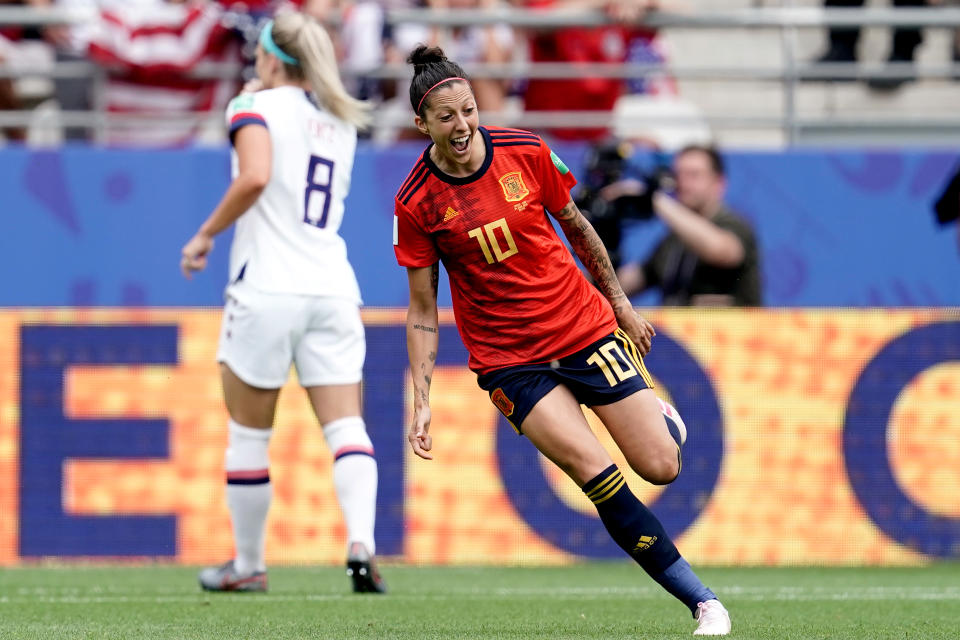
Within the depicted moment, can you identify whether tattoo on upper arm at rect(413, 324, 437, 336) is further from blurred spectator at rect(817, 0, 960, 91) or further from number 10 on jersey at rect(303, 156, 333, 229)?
blurred spectator at rect(817, 0, 960, 91)

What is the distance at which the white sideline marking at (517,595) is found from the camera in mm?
6199

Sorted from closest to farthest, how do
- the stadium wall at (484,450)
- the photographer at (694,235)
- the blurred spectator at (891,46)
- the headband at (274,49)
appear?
the headband at (274,49) → the stadium wall at (484,450) → the photographer at (694,235) → the blurred spectator at (891,46)

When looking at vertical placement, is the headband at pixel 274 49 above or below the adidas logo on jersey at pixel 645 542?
above

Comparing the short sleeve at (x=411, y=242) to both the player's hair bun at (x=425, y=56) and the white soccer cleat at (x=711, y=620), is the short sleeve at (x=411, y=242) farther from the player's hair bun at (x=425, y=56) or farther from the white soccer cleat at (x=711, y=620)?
the white soccer cleat at (x=711, y=620)

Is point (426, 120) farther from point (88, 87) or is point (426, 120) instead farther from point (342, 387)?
point (88, 87)

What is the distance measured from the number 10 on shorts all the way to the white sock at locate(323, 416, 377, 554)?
4.98 feet

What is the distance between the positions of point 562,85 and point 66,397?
3.65 m

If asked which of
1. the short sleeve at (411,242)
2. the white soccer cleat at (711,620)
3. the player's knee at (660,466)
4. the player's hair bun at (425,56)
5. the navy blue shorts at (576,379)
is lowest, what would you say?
the white soccer cleat at (711,620)

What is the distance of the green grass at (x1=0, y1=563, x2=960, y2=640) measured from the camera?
5.05 metres

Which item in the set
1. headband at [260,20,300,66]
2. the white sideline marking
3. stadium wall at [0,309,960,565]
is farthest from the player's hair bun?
stadium wall at [0,309,960,565]

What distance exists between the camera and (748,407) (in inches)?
334

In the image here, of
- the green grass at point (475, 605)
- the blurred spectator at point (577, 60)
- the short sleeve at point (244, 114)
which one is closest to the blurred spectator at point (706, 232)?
the blurred spectator at point (577, 60)

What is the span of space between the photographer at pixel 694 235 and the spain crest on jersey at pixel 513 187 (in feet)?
12.6

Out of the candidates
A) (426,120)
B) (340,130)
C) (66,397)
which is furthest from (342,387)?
(66,397)
